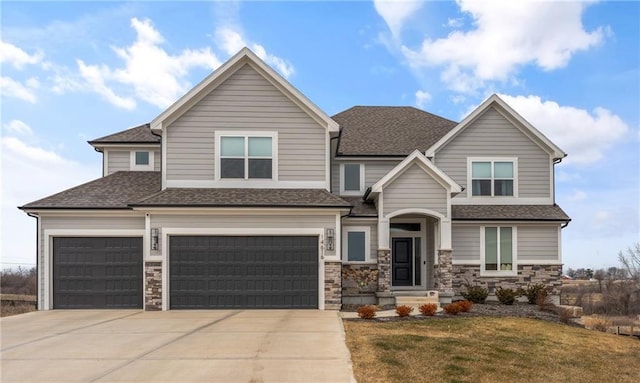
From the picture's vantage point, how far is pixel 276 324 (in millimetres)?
12180

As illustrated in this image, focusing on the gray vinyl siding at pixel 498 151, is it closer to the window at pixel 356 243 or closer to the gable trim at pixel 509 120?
the gable trim at pixel 509 120

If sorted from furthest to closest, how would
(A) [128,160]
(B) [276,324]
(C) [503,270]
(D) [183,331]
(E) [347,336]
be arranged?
(A) [128,160], (C) [503,270], (B) [276,324], (D) [183,331], (E) [347,336]

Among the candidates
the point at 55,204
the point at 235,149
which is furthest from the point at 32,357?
the point at 235,149

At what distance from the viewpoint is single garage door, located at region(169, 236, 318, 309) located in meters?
15.3

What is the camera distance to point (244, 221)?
1544cm

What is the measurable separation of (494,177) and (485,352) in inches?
421

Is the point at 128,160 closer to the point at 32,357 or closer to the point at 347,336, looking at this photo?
the point at 32,357

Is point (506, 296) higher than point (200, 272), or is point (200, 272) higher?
point (200, 272)

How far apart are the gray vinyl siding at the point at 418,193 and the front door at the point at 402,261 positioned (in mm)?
2470

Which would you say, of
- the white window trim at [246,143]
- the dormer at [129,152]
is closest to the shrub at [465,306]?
the white window trim at [246,143]

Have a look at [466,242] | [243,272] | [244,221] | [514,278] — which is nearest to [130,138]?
[244,221]

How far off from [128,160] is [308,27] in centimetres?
938

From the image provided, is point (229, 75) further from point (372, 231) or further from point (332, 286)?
point (332, 286)

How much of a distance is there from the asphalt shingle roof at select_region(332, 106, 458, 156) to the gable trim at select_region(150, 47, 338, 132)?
216cm
